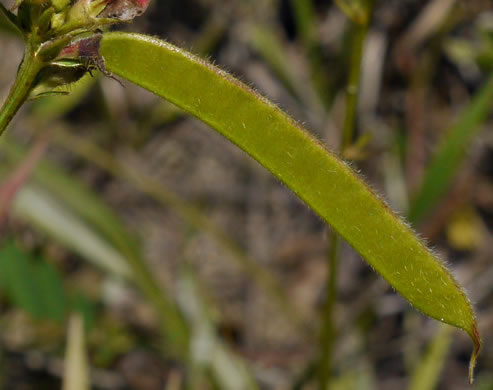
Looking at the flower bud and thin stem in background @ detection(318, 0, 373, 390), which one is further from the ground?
the flower bud

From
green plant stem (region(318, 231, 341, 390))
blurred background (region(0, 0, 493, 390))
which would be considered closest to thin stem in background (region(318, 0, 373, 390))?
green plant stem (region(318, 231, 341, 390))

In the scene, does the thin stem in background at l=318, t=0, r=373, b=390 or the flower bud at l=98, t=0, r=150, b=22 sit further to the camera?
the thin stem in background at l=318, t=0, r=373, b=390

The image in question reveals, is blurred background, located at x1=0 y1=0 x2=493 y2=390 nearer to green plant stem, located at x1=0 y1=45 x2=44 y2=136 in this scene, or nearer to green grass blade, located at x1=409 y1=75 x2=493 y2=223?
green grass blade, located at x1=409 y1=75 x2=493 y2=223

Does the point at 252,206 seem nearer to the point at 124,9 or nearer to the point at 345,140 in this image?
the point at 345,140

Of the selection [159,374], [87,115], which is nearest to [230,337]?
[159,374]

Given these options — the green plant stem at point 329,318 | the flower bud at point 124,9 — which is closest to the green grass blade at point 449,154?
the green plant stem at point 329,318

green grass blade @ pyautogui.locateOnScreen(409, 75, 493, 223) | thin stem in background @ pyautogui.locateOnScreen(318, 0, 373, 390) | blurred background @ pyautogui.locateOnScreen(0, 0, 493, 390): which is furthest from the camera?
blurred background @ pyautogui.locateOnScreen(0, 0, 493, 390)

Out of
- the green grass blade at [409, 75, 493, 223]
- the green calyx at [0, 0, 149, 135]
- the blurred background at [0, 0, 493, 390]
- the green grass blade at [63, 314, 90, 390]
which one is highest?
the green calyx at [0, 0, 149, 135]
